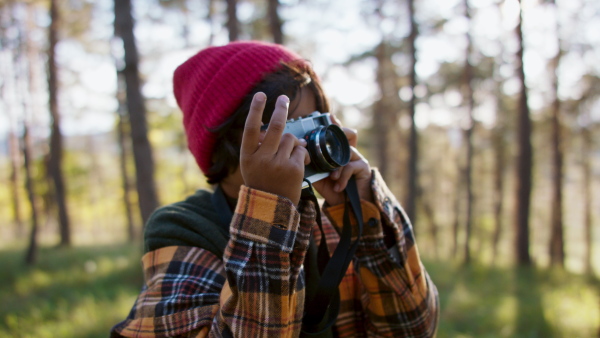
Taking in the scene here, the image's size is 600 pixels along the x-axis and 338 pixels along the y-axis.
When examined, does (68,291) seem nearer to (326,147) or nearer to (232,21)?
(232,21)

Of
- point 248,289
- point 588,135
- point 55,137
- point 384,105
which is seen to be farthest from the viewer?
point 384,105

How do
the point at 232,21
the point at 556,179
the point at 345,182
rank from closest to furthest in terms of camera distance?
1. the point at 345,182
2. the point at 232,21
3. the point at 556,179

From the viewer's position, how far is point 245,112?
1229 millimetres

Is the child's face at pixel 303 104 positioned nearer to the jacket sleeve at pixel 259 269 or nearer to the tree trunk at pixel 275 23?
the jacket sleeve at pixel 259 269

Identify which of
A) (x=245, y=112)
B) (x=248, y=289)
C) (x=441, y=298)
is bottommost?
(x=441, y=298)

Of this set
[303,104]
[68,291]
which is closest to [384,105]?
[68,291]

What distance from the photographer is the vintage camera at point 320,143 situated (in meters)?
1.19

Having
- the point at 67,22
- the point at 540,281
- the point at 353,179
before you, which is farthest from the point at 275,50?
the point at 67,22

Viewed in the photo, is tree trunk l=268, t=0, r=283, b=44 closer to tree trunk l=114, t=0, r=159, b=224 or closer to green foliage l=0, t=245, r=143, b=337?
tree trunk l=114, t=0, r=159, b=224

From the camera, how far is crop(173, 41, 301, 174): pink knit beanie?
1237mm

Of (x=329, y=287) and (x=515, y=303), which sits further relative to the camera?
(x=515, y=303)

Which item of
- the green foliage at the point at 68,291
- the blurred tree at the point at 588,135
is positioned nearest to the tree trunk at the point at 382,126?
the blurred tree at the point at 588,135

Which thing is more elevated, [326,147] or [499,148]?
[326,147]

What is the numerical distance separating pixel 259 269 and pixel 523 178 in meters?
10.3
